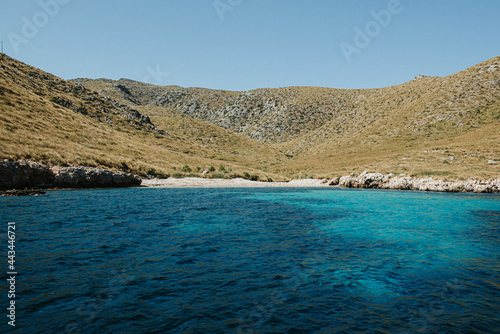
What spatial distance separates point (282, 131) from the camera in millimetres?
148625

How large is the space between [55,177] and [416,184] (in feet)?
180

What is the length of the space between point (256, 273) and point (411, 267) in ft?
21.1

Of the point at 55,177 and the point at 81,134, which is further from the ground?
the point at 81,134

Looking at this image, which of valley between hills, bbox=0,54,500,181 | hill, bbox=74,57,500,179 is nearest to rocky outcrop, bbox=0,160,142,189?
valley between hills, bbox=0,54,500,181

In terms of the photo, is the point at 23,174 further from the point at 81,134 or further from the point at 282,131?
the point at 282,131

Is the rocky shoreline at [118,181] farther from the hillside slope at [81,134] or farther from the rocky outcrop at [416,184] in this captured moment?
the hillside slope at [81,134]

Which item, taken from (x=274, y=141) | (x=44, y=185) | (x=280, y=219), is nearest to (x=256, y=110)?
(x=274, y=141)

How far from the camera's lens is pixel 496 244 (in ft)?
48.2

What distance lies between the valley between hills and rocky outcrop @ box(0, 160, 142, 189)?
7.78 ft

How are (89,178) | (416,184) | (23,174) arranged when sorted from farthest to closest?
(416,184), (89,178), (23,174)

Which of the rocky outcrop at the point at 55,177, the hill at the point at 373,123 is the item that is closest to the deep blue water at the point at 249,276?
the rocky outcrop at the point at 55,177

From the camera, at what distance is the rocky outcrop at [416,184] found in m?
42.3

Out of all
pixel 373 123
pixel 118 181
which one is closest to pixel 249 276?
pixel 118 181

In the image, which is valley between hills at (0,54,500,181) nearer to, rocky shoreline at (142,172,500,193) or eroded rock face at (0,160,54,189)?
eroded rock face at (0,160,54,189)
